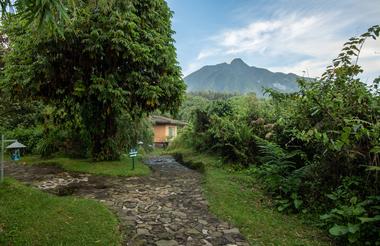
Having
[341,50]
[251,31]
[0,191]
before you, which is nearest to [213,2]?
[251,31]

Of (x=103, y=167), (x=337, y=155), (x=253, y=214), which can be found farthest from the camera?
(x=103, y=167)

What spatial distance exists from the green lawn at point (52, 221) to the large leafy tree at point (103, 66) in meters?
3.59

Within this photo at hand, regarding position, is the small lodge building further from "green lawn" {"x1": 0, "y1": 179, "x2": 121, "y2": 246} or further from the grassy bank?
"green lawn" {"x1": 0, "y1": 179, "x2": 121, "y2": 246}

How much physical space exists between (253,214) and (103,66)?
6574mm

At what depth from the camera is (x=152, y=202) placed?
5227 millimetres

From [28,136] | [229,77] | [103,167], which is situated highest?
[229,77]

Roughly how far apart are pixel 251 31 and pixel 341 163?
10704 millimetres

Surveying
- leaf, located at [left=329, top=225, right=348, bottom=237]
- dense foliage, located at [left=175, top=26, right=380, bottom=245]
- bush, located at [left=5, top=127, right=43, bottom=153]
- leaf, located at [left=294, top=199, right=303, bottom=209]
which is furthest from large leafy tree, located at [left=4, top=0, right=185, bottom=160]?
leaf, located at [left=329, top=225, right=348, bottom=237]

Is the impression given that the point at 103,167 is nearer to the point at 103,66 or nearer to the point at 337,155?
the point at 103,66

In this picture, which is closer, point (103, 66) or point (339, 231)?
point (339, 231)

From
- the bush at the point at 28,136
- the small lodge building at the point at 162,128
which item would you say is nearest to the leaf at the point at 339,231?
the bush at the point at 28,136

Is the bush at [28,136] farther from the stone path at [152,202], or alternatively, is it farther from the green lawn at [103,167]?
the stone path at [152,202]

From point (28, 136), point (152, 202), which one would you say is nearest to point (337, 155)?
point (152, 202)

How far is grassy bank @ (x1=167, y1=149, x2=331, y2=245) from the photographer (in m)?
3.69
